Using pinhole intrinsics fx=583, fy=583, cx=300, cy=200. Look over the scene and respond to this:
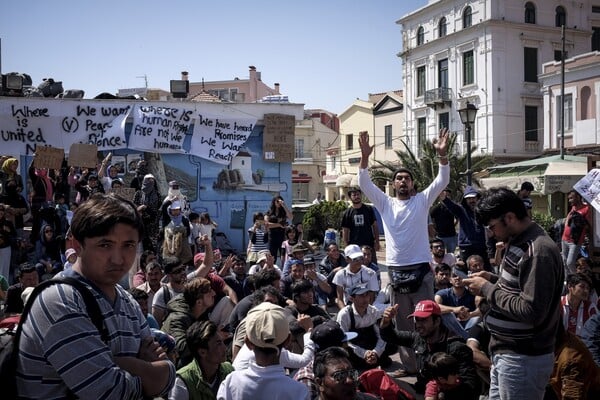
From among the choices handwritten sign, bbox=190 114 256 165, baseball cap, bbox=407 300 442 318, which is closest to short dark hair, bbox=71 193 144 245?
baseball cap, bbox=407 300 442 318

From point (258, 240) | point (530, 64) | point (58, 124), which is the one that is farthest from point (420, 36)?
point (258, 240)

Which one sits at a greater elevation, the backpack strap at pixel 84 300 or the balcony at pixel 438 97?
the balcony at pixel 438 97

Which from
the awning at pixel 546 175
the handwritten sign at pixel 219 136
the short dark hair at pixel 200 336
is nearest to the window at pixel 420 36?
the awning at pixel 546 175

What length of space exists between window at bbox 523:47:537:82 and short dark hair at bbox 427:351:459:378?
36.6 meters

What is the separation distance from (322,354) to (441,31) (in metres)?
40.9

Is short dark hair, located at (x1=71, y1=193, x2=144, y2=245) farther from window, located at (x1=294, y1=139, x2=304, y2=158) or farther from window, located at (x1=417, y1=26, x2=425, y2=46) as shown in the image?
window, located at (x1=294, y1=139, x2=304, y2=158)

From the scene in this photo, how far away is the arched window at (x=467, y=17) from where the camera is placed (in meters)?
38.6

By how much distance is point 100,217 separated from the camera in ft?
6.23

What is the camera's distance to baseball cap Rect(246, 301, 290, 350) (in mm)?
3305

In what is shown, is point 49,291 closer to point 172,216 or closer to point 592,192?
point 592,192

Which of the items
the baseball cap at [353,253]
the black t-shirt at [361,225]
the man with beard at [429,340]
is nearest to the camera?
the man with beard at [429,340]

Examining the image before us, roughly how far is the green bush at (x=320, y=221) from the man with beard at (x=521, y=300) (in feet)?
50.9

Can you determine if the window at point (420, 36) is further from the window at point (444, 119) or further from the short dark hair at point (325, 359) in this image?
the short dark hair at point (325, 359)

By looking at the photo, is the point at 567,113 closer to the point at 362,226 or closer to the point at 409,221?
the point at 362,226
